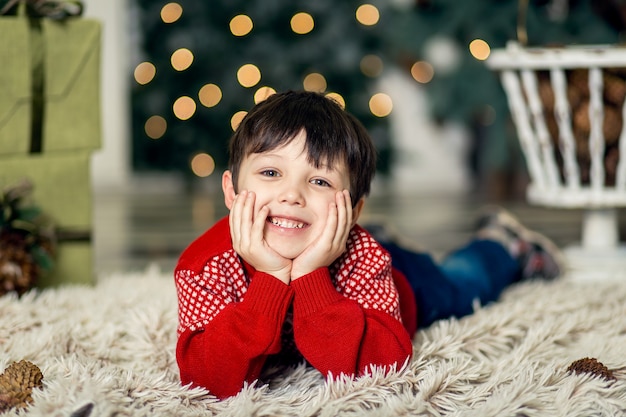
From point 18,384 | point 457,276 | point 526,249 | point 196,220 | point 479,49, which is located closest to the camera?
point 18,384

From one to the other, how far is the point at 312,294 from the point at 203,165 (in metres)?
3.30

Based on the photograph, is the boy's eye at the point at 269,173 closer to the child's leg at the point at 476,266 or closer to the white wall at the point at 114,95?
the child's leg at the point at 476,266

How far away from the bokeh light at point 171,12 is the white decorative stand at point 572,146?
256cm

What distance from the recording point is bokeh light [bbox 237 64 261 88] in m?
4.06

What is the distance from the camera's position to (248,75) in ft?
13.3

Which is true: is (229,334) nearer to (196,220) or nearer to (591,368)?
(591,368)

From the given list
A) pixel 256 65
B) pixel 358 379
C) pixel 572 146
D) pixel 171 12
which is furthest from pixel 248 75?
pixel 358 379

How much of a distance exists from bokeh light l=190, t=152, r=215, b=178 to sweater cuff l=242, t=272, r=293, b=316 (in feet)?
Answer: 10.7

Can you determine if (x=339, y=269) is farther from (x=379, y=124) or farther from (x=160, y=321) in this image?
(x=379, y=124)

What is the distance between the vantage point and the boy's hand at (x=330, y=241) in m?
0.97

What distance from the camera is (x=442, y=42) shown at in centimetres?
369

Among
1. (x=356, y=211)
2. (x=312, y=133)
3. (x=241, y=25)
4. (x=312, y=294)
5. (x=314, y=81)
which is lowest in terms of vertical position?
(x=312, y=294)

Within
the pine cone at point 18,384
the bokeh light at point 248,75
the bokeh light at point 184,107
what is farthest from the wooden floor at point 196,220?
the pine cone at point 18,384

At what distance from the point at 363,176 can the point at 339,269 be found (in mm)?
134
